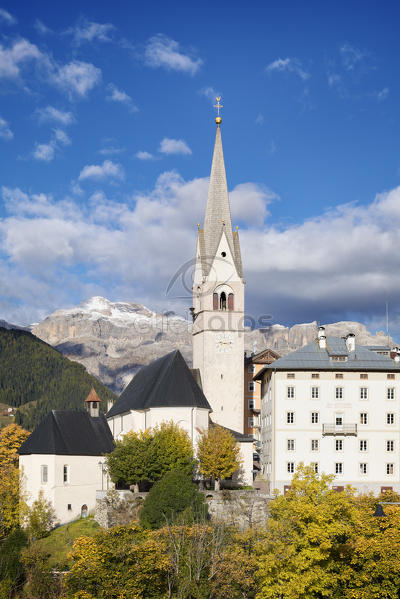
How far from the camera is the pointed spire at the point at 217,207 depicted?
9669cm

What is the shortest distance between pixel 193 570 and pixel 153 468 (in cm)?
2072

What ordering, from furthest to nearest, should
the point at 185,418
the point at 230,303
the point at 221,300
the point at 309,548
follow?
1. the point at 221,300
2. the point at 230,303
3. the point at 185,418
4. the point at 309,548

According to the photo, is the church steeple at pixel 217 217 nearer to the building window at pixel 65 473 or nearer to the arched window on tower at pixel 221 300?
the arched window on tower at pixel 221 300

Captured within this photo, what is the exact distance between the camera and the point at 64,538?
73562mm

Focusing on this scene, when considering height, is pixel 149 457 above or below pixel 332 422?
below

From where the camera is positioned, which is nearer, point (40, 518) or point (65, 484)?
point (40, 518)

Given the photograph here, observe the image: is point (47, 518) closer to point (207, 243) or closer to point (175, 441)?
point (175, 441)

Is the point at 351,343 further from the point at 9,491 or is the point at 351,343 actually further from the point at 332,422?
the point at 9,491

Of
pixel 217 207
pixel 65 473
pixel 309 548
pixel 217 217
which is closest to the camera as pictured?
pixel 309 548

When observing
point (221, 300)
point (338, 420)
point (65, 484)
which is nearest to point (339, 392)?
point (338, 420)

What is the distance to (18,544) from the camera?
71.6 meters

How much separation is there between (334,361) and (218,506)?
73.2ft

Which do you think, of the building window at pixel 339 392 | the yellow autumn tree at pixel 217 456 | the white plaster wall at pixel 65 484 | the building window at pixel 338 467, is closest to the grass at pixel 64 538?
the white plaster wall at pixel 65 484

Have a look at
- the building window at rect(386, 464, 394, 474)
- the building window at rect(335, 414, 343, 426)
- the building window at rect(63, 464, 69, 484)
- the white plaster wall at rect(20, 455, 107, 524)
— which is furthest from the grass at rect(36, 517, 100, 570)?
the building window at rect(386, 464, 394, 474)
